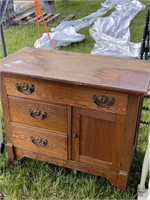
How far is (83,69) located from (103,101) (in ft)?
0.79

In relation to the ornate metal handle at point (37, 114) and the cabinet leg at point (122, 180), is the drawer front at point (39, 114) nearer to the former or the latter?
the ornate metal handle at point (37, 114)

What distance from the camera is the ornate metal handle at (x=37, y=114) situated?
59.5 inches

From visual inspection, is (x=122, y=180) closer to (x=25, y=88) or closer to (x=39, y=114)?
(x=39, y=114)

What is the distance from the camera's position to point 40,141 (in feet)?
5.29

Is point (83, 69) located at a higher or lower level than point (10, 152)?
higher

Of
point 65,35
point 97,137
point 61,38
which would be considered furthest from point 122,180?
point 65,35

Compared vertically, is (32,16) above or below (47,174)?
above

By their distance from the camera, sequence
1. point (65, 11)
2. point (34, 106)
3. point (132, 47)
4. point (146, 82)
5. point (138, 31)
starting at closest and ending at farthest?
point (146, 82), point (34, 106), point (132, 47), point (138, 31), point (65, 11)

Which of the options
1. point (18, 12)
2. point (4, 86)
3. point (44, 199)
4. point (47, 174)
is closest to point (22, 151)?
point (47, 174)

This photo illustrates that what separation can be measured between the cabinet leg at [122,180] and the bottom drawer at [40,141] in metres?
0.36

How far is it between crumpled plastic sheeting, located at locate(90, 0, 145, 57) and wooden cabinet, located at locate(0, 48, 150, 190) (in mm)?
1750

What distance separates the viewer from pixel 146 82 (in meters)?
1.31

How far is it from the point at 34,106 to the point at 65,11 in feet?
17.3

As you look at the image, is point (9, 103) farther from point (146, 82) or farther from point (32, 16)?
point (32, 16)
